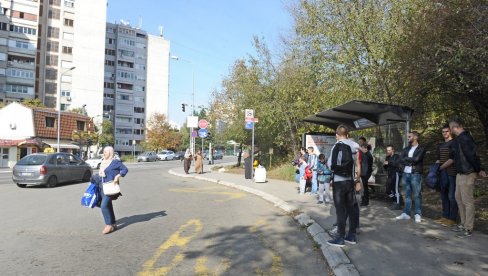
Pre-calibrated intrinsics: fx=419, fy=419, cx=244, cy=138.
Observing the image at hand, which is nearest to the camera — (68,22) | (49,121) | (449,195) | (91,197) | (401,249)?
(401,249)

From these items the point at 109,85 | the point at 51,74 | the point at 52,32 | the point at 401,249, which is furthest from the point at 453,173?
the point at 109,85

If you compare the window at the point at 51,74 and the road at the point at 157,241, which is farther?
the window at the point at 51,74

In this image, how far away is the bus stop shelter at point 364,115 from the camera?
9922 millimetres

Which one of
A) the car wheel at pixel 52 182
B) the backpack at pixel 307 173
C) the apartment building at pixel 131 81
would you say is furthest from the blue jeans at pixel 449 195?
the apartment building at pixel 131 81

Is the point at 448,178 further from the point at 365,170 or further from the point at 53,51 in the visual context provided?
the point at 53,51

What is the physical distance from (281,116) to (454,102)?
954 centimetres

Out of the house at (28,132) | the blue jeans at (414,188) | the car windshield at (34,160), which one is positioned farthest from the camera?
the house at (28,132)

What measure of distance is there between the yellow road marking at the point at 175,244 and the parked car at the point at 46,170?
10.3 m

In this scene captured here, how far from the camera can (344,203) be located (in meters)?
6.66

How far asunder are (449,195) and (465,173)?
3.25 ft

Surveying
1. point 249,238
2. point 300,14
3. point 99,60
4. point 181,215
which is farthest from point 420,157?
point 99,60

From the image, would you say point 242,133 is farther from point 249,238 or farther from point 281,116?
point 249,238

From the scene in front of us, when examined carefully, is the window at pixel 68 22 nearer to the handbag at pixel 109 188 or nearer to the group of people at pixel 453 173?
the handbag at pixel 109 188

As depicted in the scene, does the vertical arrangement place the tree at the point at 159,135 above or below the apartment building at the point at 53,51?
below
